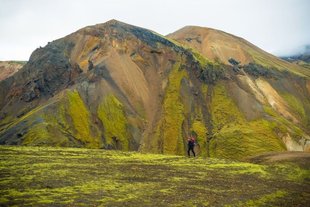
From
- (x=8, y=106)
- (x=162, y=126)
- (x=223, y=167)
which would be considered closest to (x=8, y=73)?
(x=8, y=106)

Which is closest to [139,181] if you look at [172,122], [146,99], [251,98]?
[172,122]

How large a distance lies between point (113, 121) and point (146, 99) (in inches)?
614

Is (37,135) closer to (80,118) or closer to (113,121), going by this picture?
(80,118)

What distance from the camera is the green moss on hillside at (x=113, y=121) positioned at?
3518 inches

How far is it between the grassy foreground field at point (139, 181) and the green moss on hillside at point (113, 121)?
136ft

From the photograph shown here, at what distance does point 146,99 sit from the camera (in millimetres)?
105750

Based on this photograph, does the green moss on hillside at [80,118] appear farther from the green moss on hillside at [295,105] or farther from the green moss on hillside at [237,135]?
the green moss on hillside at [295,105]

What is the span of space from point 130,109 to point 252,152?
31686mm

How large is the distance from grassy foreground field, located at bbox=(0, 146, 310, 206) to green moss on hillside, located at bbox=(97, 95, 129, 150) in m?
41.4

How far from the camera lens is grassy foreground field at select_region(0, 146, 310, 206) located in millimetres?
26500

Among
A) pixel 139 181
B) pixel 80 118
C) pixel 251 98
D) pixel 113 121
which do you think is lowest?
pixel 113 121

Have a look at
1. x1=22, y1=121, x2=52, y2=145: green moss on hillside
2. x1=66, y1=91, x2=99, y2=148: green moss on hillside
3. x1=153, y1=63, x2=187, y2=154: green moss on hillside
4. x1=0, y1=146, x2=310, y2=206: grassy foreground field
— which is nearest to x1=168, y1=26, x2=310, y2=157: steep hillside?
x1=153, y1=63, x2=187, y2=154: green moss on hillside

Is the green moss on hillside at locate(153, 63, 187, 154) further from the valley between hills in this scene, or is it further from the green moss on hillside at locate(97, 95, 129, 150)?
the green moss on hillside at locate(97, 95, 129, 150)

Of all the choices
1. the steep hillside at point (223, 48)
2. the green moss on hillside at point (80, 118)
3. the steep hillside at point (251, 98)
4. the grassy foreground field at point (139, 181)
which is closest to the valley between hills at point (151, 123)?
the grassy foreground field at point (139, 181)
